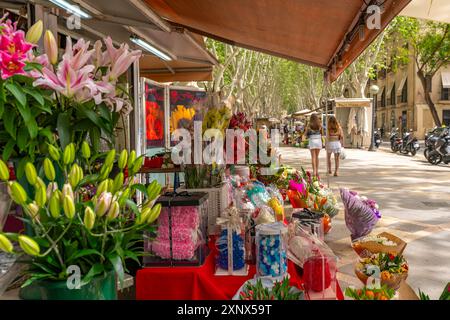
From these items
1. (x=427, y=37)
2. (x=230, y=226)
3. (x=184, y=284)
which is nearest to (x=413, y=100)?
(x=427, y=37)

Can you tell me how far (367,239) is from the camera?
352 cm

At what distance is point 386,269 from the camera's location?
2900mm

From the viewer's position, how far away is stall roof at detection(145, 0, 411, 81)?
366 cm

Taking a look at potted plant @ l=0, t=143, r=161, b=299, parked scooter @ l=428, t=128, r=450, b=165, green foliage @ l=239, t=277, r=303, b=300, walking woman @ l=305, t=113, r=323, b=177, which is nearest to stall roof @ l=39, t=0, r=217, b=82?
potted plant @ l=0, t=143, r=161, b=299

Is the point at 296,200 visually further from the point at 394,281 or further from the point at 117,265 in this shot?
the point at 117,265

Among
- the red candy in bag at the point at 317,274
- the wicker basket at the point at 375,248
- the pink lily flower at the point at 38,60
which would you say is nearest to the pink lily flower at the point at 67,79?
the pink lily flower at the point at 38,60

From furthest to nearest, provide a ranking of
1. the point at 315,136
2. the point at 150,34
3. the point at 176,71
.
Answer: the point at 315,136 < the point at 176,71 < the point at 150,34

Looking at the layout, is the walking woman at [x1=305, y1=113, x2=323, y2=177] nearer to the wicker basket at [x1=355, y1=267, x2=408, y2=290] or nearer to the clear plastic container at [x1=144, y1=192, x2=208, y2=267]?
the wicker basket at [x1=355, y1=267, x2=408, y2=290]

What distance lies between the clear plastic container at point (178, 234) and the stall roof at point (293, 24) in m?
1.93

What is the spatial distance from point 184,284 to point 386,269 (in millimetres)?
1499

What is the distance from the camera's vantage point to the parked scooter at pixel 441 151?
14.9 meters

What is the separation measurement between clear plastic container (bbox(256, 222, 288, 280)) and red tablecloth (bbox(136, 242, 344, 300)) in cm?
9

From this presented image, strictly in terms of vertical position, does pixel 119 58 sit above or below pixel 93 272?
above

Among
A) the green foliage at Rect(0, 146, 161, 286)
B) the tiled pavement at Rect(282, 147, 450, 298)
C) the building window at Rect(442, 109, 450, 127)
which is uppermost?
the building window at Rect(442, 109, 450, 127)
